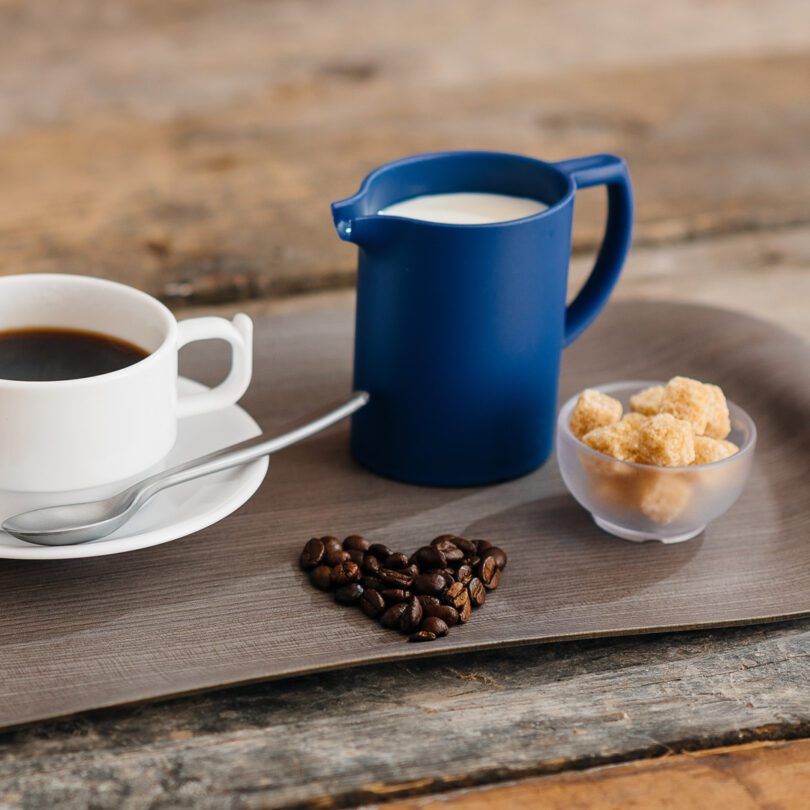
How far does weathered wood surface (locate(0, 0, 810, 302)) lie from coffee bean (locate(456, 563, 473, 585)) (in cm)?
78

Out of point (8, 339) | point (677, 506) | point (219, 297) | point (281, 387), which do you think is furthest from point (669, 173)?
point (8, 339)

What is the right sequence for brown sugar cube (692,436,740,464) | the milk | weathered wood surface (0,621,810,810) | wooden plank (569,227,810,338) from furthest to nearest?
wooden plank (569,227,810,338) → the milk → brown sugar cube (692,436,740,464) → weathered wood surface (0,621,810,810)

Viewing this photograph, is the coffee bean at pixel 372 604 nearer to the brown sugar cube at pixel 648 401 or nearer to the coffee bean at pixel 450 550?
the coffee bean at pixel 450 550

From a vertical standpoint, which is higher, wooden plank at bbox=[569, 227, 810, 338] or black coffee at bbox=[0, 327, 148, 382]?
black coffee at bbox=[0, 327, 148, 382]

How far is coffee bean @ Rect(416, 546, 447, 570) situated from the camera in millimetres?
916

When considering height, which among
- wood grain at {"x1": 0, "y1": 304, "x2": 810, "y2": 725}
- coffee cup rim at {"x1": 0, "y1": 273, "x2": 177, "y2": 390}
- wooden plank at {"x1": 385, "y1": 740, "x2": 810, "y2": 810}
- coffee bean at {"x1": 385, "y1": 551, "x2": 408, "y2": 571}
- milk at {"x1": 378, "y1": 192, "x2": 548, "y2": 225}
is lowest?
wooden plank at {"x1": 385, "y1": 740, "x2": 810, "y2": 810}

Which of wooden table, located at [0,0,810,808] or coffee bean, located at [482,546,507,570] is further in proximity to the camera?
coffee bean, located at [482,546,507,570]

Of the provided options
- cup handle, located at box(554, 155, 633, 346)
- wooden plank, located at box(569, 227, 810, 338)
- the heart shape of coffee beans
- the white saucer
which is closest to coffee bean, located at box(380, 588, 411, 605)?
the heart shape of coffee beans

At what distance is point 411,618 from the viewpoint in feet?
2.79

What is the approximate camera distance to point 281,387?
123 centimetres

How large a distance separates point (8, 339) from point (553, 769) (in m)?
0.55

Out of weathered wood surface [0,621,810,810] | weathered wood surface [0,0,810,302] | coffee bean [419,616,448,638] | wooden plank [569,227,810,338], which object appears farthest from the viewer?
weathered wood surface [0,0,810,302]

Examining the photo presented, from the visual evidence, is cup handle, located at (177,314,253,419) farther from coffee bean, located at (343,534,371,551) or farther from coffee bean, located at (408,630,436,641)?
coffee bean, located at (408,630,436,641)

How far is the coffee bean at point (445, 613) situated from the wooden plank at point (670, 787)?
0.44 ft
